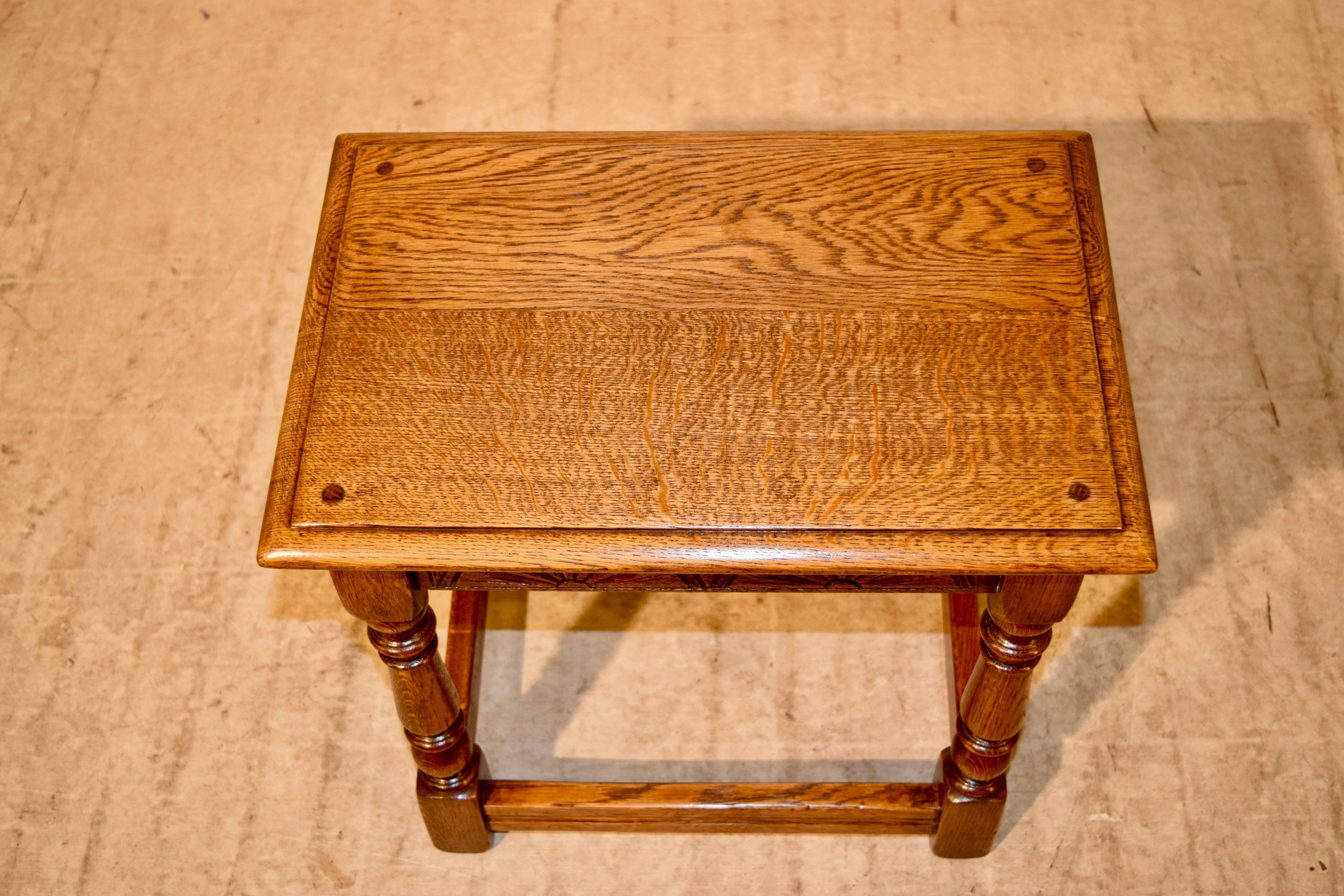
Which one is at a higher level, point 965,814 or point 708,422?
point 708,422

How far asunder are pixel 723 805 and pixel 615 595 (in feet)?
1.47

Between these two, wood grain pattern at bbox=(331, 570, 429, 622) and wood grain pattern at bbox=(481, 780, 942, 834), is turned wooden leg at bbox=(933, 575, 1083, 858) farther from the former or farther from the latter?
wood grain pattern at bbox=(331, 570, 429, 622)

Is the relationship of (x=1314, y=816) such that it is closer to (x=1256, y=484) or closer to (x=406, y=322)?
(x=1256, y=484)

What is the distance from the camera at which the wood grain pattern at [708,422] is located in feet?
4.46

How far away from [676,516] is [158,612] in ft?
3.75

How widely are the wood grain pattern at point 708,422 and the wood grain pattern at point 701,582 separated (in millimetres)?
134

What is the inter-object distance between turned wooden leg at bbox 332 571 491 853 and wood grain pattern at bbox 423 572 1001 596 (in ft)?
0.17

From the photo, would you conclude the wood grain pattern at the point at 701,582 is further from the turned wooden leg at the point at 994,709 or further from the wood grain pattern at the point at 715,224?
the wood grain pattern at the point at 715,224

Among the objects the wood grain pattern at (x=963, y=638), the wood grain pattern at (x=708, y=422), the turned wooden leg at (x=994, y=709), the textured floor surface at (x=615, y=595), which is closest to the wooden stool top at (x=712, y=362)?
the wood grain pattern at (x=708, y=422)

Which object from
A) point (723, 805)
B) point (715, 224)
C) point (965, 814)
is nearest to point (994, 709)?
point (965, 814)

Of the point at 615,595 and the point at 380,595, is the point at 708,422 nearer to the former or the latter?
the point at 380,595

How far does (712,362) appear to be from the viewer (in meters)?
1.46

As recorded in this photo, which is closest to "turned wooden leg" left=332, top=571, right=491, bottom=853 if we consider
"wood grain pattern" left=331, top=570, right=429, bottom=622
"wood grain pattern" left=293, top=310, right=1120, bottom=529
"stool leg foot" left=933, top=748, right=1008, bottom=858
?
"wood grain pattern" left=331, top=570, right=429, bottom=622

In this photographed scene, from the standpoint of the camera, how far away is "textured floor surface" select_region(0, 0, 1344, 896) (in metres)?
1.89
